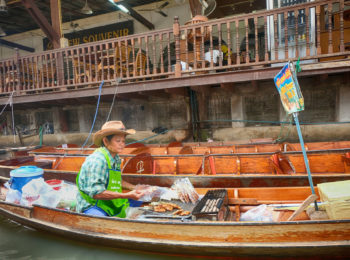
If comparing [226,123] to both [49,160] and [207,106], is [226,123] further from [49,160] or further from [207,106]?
[49,160]

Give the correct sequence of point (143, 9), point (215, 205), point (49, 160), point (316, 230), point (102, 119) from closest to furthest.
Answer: point (316, 230)
point (215, 205)
point (49, 160)
point (102, 119)
point (143, 9)

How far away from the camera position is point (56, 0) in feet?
29.0

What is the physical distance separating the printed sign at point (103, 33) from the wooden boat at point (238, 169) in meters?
8.08

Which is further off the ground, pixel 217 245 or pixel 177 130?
pixel 177 130

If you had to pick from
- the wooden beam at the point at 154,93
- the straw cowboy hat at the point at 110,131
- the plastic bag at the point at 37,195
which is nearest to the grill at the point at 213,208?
the straw cowboy hat at the point at 110,131

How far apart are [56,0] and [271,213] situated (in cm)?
961

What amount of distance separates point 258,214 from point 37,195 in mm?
3711

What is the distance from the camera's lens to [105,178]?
3213mm

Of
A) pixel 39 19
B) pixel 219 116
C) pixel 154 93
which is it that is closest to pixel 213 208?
pixel 154 93

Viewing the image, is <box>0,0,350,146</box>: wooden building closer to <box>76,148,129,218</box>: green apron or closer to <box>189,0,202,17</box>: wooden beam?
<box>189,0,202,17</box>: wooden beam

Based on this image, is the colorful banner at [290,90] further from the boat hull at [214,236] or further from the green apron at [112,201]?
the green apron at [112,201]

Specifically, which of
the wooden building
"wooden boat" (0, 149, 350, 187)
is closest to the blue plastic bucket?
"wooden boat" (0, 149, 350, 187)

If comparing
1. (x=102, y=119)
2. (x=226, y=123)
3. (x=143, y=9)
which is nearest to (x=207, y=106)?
(x=226, y=123)

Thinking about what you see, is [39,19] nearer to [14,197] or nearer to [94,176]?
[14,197]
